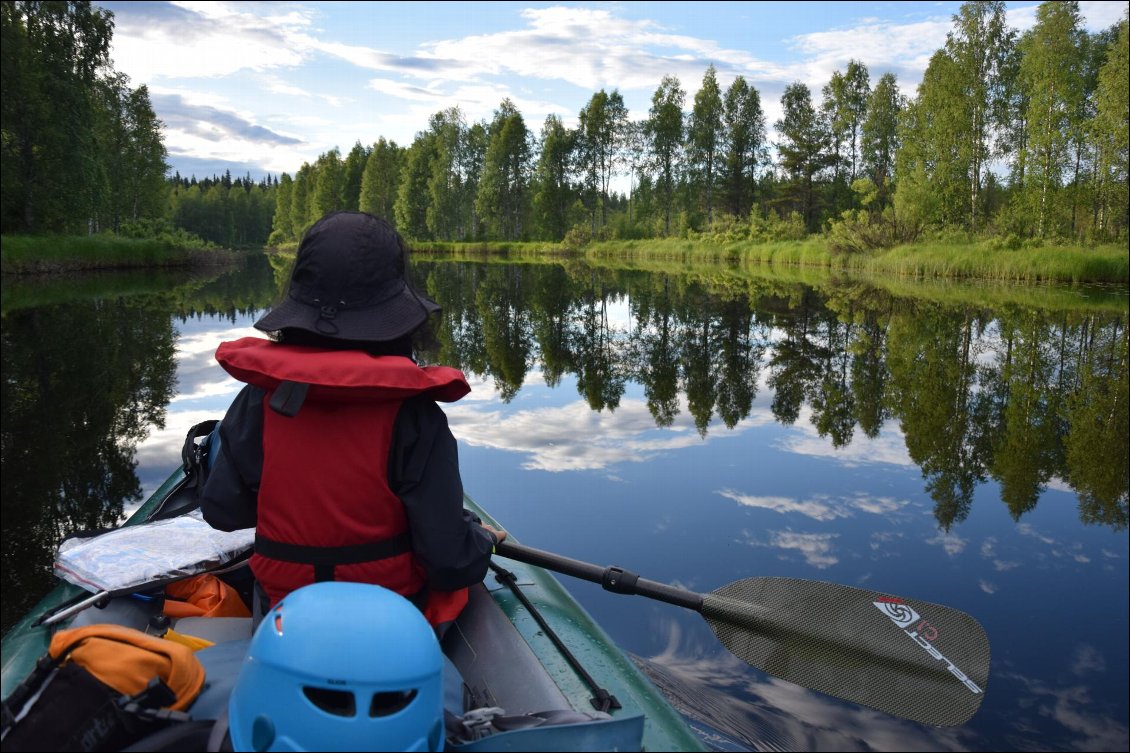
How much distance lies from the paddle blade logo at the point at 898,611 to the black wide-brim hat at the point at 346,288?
6.94 feet

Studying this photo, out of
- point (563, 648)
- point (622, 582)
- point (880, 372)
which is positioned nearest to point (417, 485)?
point (563, 648)

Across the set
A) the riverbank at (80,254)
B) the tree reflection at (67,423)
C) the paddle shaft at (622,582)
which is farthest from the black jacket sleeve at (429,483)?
the riverbank at (80,254)

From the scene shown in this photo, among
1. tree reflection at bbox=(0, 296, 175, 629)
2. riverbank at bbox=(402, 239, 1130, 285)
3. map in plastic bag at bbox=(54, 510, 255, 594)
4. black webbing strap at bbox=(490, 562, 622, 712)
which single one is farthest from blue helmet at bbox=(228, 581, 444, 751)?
riverbank at bbox=(402, 239, 1130, 285)

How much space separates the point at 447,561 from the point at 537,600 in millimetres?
706

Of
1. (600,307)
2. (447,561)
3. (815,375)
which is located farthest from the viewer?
(600,307)

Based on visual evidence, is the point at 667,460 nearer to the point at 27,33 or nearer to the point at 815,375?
the point at 815,375

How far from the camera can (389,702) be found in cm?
130

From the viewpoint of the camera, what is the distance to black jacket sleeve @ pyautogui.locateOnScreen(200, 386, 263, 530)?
1.97m

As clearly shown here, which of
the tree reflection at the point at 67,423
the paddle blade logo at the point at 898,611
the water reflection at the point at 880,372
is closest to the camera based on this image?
the paddle blade logo at the point at 898,611

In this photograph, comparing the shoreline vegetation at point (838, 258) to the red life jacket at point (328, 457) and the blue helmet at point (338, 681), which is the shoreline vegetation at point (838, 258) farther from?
the blue helmet at point (338, 681)

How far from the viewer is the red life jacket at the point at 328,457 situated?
178cm

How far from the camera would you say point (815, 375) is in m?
8.68

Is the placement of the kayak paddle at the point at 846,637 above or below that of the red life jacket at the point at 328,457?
below

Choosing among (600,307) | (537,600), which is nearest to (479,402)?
(537,600)
